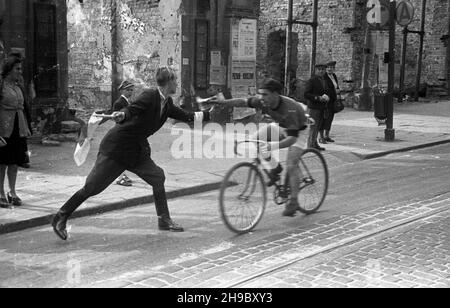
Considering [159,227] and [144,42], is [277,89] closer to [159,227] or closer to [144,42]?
[159,227]

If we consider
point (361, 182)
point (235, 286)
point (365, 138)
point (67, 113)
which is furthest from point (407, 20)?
point (235, 286)

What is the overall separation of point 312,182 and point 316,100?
5084 millimetres

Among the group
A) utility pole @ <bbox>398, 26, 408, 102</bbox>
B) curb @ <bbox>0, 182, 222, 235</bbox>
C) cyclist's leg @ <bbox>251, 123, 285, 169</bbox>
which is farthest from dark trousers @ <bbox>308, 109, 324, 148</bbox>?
utility pole @ <bbox>398, 26, 408, 102</bbox>

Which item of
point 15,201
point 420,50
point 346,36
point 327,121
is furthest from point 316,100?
point 420,50

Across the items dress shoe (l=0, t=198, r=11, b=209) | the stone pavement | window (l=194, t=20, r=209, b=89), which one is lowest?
the stone pavement

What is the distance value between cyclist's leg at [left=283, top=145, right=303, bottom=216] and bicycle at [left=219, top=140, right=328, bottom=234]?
6 cm

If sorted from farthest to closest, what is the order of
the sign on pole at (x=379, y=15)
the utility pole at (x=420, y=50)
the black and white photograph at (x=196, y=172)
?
1. the utility pole at (x=420, y=50)
2. the sign on pole at (x=379, y=15)
3. the black and white photograph at (x=196, y=172)

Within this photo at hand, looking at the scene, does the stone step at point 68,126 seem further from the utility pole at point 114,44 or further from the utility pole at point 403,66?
the utility pole at point 403,66

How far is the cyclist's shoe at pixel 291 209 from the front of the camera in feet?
22.2

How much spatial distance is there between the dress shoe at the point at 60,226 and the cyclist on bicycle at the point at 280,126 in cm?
213

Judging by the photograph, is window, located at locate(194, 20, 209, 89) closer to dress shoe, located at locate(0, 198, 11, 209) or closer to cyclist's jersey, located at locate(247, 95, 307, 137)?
dress shoe, located at locate(0, 198, 11, 209)

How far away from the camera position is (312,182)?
23.3 ft

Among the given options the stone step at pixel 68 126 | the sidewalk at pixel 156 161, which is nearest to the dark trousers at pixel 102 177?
the sidewalk at pixel 156 161

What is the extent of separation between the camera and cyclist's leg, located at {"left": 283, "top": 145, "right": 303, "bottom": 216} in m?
6.69
